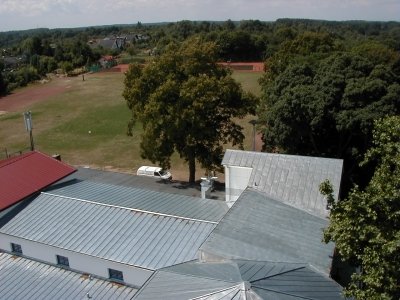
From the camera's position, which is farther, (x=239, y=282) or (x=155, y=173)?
(x=155, y=173)

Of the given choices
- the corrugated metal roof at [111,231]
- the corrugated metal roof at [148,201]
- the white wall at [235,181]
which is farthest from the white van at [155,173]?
the corrugated metal roof at [111,231]

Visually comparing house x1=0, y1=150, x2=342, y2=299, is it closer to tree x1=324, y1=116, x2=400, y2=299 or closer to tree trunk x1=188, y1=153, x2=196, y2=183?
tree x1=324, y1=116, x2=400, y2=299

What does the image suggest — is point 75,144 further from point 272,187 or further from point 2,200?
point 272,187

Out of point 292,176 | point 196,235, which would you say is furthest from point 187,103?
point 196,235

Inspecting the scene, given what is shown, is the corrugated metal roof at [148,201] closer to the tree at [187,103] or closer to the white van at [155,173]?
the tree at [187,103]

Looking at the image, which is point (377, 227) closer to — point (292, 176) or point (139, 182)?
point (292, 176)

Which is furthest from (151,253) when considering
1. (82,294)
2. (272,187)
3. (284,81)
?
(284,81)
